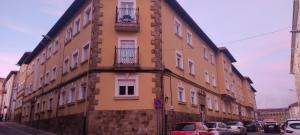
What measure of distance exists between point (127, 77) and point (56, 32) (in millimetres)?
14292

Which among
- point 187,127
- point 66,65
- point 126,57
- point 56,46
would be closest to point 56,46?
point 56,46

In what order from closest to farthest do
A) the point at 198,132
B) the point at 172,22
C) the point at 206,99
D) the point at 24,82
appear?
the point at 198,132 → the point at 172,22 → the point at 206,99 → the point at 24,82

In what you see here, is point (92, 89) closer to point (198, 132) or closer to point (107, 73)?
point (107, 73)

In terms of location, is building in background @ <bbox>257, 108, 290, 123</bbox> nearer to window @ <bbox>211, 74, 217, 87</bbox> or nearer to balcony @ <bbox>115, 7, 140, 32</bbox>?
window @ <bbox>211, 74, 217, 87</bbox>

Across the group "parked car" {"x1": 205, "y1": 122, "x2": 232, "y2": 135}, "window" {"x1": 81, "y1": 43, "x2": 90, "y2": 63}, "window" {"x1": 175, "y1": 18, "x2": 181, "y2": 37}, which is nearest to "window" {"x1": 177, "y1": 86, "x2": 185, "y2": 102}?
"parked car" {"x1": 205, "y1": 122, "x2": 232, "y2": 135}

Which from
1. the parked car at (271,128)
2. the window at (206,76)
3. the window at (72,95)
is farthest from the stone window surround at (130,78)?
the parked car at (271,128)

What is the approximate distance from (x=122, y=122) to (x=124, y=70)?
11.5 ft

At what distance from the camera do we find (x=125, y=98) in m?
18.5

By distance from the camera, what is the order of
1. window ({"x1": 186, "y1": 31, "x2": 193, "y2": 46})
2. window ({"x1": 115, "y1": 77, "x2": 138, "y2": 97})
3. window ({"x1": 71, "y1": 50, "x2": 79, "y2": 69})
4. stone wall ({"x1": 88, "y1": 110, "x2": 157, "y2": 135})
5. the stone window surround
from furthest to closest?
window ({"x1": 186, "y1": 31, "x2": 193, "y2": 46}), window ({"x1": 71, "y1": 50, "x2": 79, "y2": 69}), window ({"x1": 115, "y1": 77, "x2": 138, "y2": 97}), the stone window surround, stone wall ({"x1": 88, "y1": 110, "x2": 157, "y2": 135})

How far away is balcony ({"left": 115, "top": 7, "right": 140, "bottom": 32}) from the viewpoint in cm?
1974

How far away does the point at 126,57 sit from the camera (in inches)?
766

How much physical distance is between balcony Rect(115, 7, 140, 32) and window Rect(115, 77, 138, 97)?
3628 millimetres

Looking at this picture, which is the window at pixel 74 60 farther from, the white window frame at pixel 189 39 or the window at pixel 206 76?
the window at pixel 206 76

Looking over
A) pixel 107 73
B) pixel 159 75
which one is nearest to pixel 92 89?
pixel 107 73
